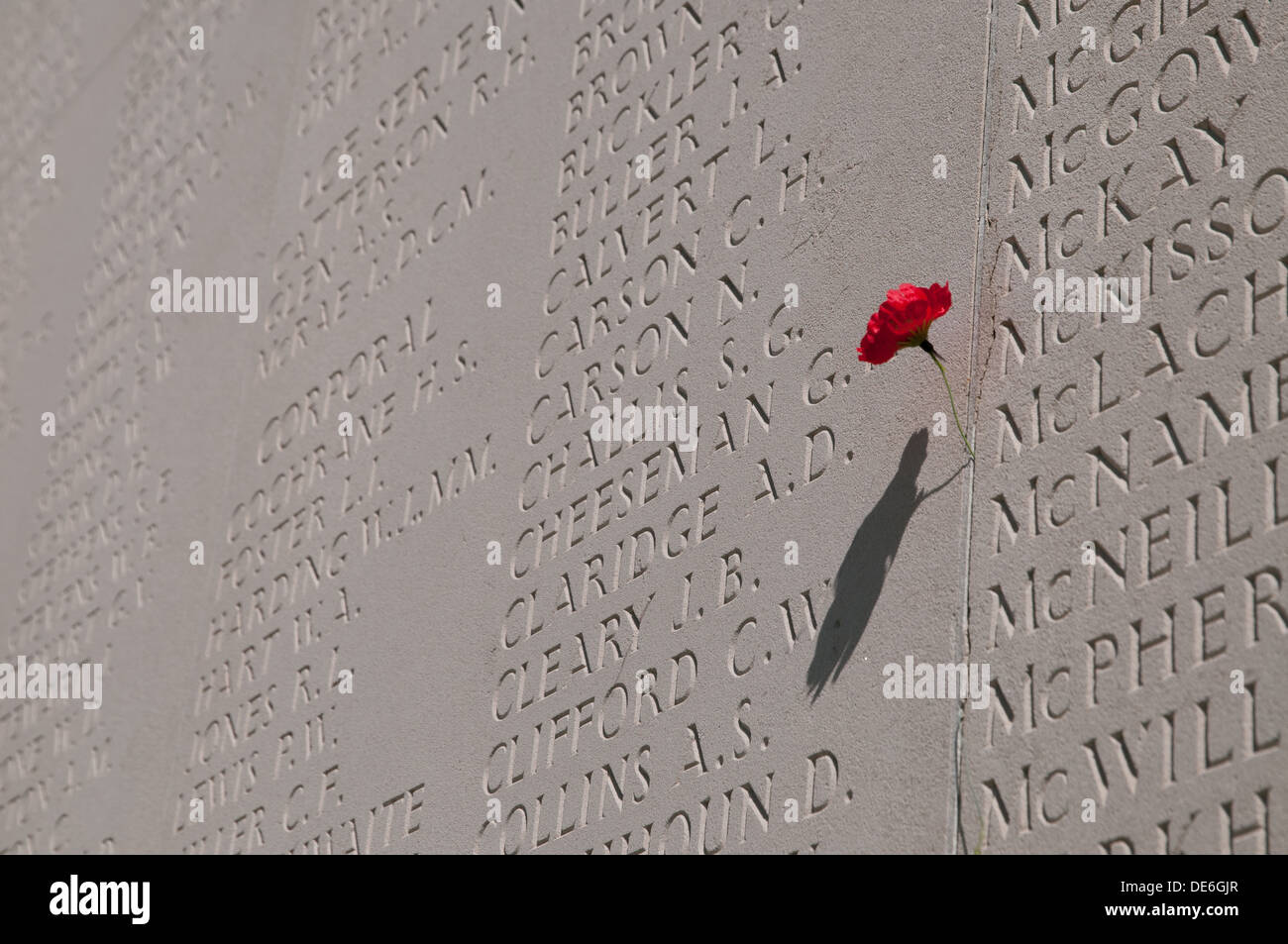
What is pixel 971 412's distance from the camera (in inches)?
165

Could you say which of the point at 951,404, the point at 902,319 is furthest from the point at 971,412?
the point at 902,319

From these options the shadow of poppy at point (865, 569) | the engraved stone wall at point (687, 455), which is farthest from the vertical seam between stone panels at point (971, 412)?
the shadow of poppy at point (865, 569)

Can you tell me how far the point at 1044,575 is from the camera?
3.87 meters

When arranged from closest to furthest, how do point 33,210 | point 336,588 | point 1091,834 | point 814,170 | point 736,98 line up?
point 1091,834
point 814,170
point 736,98
point 336,588
point 33,210

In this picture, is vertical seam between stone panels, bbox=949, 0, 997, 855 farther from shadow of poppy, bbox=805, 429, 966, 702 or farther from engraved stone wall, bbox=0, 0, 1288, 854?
shadow of poppy, bbox=805, 429, 966, 702

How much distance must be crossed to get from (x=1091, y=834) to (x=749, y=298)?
2069 mm

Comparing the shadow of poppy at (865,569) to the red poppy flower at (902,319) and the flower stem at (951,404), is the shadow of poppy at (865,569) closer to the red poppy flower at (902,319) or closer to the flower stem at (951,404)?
the flower stem at (951,404)

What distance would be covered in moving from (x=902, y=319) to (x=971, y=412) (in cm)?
31

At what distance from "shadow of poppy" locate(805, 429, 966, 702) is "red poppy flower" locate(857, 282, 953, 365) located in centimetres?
28

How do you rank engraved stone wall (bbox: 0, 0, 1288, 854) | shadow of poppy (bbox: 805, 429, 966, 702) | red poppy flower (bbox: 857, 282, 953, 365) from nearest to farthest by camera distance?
engraved stone wall (bbox: 0, 0, 1288, 854)
red poppy flower (bbox: 857, 282, 953, 365)
shadow of poppy (bbox: 805, 429, 966, 702)

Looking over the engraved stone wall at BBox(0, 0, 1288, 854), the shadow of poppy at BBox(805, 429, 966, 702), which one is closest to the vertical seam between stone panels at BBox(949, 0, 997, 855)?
the engraved stone wall at BBox(0, 0, 1288, 854)

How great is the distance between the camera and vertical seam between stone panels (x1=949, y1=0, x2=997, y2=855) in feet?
12.7
